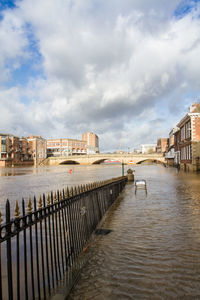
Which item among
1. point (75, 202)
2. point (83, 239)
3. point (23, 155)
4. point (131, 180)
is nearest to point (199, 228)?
point (83, 239)

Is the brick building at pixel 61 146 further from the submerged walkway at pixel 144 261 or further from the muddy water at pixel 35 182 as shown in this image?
the submerged walkway at pixel 144 261

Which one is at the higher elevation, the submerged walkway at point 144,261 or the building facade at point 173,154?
the building facade at point 173,154

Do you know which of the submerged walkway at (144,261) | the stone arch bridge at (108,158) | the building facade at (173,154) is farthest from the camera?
the stone arch bridge at (108,158)

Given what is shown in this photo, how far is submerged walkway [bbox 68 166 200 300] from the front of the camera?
3.52m

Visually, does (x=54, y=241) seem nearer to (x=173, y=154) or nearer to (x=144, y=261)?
(x=144, y=261)

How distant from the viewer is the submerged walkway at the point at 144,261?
3516mm

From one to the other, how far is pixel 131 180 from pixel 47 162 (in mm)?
82876

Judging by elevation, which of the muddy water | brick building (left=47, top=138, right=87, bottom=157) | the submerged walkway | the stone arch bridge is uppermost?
brick building (left=47, top=138, right=87, bottom=157)

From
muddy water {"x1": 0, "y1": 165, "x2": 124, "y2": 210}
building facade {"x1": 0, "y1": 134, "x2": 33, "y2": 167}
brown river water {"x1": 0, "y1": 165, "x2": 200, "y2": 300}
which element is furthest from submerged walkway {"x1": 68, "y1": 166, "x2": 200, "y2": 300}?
building facade {"x1": 0, "y1": 134, "x2": 33, "y2": 167}

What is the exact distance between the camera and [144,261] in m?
4.51

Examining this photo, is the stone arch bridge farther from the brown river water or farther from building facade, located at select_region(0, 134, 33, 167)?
the brown river water

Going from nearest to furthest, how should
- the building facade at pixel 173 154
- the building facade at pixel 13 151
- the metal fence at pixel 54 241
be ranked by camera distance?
the metal fence at pixel 54 241, the building facade at pixel 173 154, the building facade at pixel 13 151

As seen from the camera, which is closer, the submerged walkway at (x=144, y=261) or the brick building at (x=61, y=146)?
the submerged walkway at (x=144, y=261)

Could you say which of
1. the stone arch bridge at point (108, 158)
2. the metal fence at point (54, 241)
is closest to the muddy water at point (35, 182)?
the metal fence at point (54, 241)
